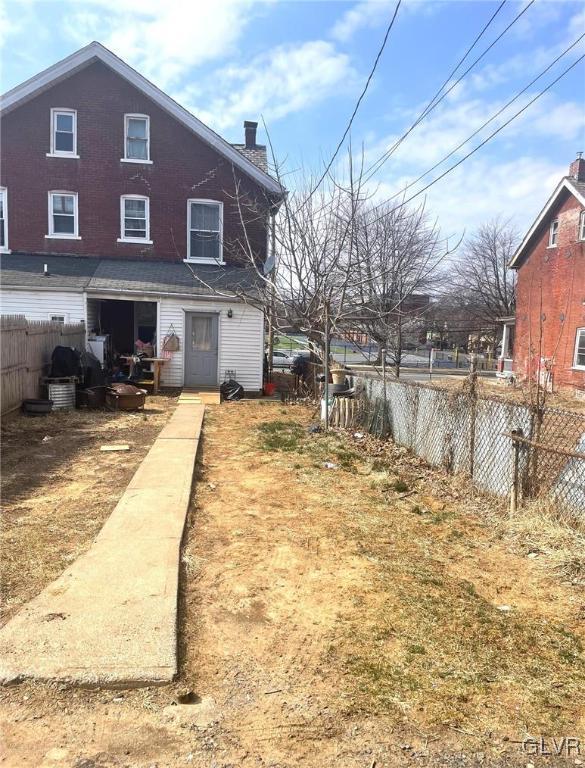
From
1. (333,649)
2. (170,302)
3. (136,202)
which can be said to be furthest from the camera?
(136,202)

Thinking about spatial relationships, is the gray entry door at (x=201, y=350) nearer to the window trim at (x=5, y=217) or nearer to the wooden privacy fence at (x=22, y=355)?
the wooden privacy fence at (x=22, y=355)

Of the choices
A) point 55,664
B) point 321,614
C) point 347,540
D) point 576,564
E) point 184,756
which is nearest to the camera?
point 184,756

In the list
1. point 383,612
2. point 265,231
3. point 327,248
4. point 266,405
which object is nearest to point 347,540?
point 383,612

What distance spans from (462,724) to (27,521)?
3.94 metres

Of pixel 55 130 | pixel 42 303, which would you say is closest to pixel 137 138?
pixel 55 130

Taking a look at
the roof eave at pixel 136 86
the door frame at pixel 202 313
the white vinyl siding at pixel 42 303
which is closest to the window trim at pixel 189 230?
the roof eave at pixel 136 86

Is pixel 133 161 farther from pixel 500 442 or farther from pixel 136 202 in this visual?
pixel 500 442

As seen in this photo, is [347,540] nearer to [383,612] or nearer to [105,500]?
[383,612]

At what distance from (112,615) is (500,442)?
417 centimetres

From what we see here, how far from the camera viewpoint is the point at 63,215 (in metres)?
16.6

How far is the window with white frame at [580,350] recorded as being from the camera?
19516 mm

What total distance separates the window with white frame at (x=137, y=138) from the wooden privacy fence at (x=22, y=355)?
7.41m

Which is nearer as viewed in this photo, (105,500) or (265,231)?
(105,500)

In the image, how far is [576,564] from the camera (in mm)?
3961
